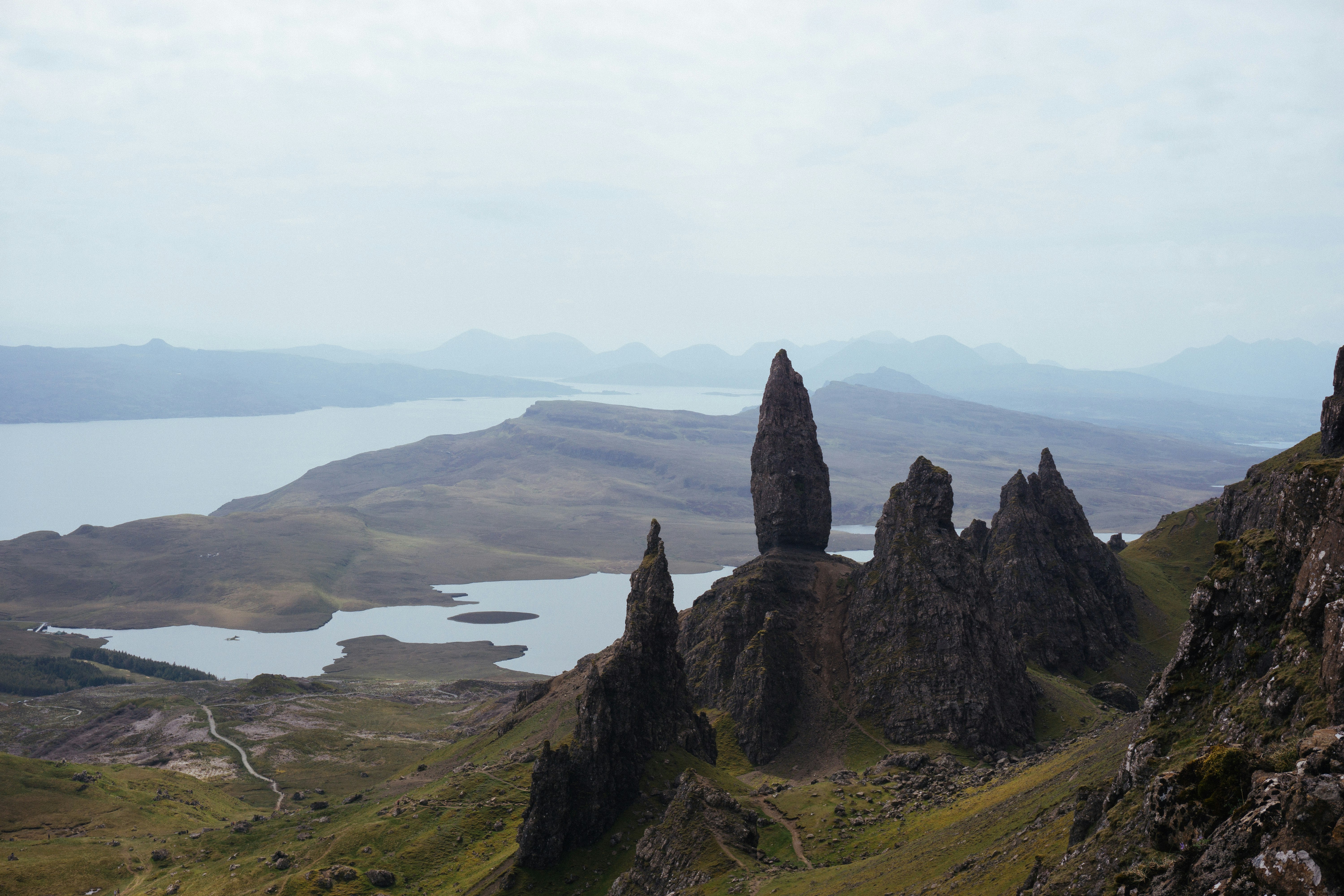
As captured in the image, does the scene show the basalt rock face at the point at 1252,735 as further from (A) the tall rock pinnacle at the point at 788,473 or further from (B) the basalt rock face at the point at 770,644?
(A) the tall rock pinnacle at the point at 788,473

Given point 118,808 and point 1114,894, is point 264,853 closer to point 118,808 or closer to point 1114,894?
point 118,808

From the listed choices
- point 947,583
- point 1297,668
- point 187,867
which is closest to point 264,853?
point 187,867

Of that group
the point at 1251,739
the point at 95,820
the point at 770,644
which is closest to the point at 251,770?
the point at 95,820

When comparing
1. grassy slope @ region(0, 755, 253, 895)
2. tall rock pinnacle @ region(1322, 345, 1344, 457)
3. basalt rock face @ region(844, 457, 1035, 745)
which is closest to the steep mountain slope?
basalt rock face @ region(844, 457, 1035, 745)

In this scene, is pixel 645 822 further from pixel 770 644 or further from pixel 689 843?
pixel 770 644

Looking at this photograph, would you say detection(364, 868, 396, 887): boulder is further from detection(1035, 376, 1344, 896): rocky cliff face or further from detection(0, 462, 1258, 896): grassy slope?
detection(1035, 376, 1344, 896): rocky cliff face

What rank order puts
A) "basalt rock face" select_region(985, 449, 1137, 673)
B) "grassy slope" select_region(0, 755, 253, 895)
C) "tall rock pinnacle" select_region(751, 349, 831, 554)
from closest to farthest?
"grassy slope" select_region(0, 755, 253, 895) → "basalt rock face" select_region(985, 449, 1137, 673) → "tall rock pinnacle" select_region(751, 349, 831, 554)
